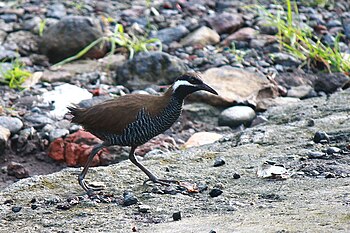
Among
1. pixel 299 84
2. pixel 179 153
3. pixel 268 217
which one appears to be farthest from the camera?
pixel 299 84

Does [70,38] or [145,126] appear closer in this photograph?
[145,126]

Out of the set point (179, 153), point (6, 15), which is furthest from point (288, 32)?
point (179, 153)

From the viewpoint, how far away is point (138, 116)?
6.28 meters

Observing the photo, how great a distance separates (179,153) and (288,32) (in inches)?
208

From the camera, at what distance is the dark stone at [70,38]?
37.3 ft

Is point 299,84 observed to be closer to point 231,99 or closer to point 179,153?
point 231,99

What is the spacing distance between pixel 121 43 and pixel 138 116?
5293mm

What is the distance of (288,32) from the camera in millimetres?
11695

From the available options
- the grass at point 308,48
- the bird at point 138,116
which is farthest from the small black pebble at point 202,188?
the grass at point 308,48

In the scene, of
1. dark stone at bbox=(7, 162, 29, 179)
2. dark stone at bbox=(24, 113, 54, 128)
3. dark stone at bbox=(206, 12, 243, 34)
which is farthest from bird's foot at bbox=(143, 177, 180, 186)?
dark stone at bbox=(206, 12, 243, 34)

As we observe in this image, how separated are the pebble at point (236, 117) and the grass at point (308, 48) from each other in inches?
72.3

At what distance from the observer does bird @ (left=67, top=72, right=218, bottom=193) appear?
20.6ft

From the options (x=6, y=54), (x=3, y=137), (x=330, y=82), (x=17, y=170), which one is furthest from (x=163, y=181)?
(x=6, y=54)

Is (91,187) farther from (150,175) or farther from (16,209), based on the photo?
(16,209)
